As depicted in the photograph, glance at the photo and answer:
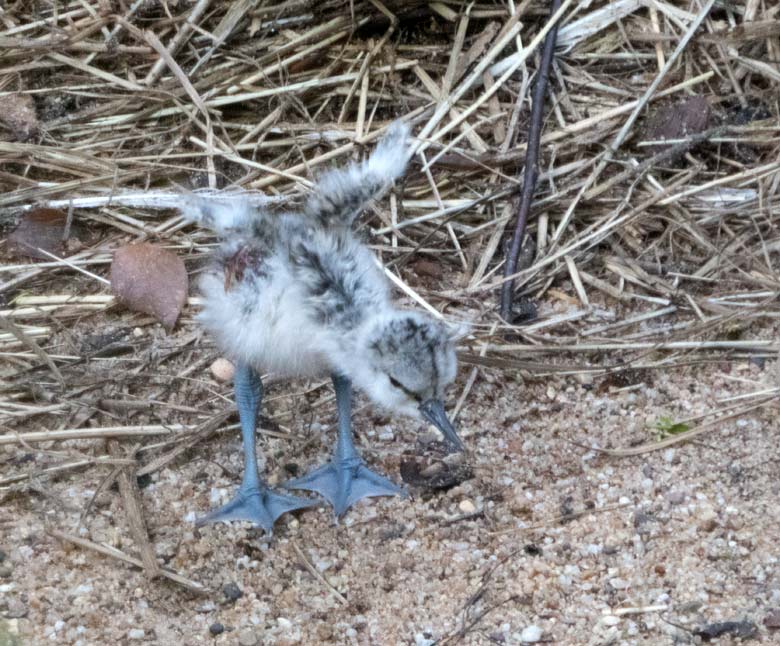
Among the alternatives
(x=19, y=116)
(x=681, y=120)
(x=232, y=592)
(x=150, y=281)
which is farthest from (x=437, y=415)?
(x=19, y=116)

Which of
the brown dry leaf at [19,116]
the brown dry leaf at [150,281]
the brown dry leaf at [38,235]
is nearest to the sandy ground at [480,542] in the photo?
the brown dry leaf at [150,281]

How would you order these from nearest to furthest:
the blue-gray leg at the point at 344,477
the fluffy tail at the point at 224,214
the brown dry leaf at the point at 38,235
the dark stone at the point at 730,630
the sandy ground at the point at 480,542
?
the dark stone at the point at 730,630 → the sandy ground at the point at 480,542 → the fluffy tail at the point at 224,214 → the blue-gray leg at the point at 344,477 → the brown dry leaf at the point at 38,235

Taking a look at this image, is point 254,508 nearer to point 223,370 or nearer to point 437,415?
point 437,415

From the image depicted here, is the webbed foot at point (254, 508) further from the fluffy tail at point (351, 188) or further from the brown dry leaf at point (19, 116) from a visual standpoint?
the brown dry leaf at point (19, 116)

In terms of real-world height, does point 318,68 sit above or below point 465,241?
above

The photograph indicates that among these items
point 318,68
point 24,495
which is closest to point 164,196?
point 318,68

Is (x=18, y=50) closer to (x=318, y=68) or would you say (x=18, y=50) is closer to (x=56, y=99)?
(x=56, y=99)
